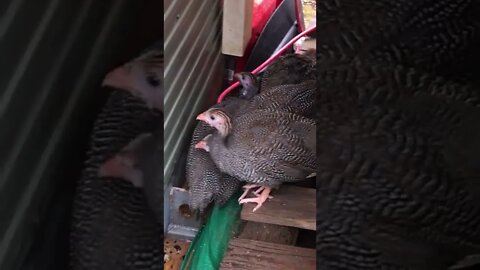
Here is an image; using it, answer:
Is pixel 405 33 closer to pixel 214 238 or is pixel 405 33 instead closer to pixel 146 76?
pixel 146 76

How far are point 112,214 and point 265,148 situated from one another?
725 mm

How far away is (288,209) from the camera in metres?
1.37

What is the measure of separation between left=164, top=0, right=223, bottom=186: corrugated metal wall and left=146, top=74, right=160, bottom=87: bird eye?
72cm

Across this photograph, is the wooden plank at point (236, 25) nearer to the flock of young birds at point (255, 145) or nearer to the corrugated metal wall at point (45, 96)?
the flock of young birds at point (255, 145)

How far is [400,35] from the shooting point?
1.90 feet

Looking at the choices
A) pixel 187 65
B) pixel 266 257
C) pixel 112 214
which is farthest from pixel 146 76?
pixel 187 65

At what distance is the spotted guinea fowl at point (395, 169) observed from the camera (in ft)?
1.94

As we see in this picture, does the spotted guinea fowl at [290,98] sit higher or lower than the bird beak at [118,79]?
higher

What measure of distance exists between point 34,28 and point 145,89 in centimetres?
10

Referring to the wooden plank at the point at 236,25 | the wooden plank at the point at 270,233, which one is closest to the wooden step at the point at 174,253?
the wooden plank at the point at 270,233

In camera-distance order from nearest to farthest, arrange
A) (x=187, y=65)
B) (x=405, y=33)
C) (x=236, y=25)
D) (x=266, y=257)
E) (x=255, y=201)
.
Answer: (x=405, y=33), (x=266, y=257), (x=255, y=201), (x=187, y=65), (x=236, y=25)

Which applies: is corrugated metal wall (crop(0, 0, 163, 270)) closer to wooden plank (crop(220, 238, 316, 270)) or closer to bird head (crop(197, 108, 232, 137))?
wooden plank (crop(220, 238, 316, 270))

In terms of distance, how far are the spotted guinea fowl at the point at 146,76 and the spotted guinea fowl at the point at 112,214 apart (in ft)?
0.04

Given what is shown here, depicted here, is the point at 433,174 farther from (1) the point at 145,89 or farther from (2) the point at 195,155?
(2) the point at 195,155
